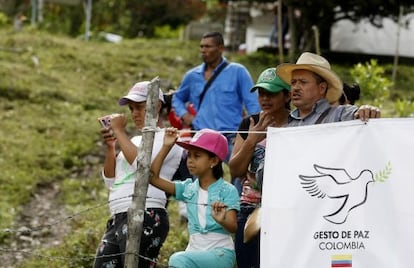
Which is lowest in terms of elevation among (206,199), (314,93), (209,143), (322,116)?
(206,199)

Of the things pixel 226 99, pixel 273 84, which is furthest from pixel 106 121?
pixel 226 99

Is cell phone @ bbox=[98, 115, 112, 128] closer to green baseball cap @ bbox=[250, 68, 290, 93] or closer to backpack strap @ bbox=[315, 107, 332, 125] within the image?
green baseball cap @ bbox=[250, 68, 290, 93]

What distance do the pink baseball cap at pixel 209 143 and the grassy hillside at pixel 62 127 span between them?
89cm

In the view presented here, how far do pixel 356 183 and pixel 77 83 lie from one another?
11806 mm

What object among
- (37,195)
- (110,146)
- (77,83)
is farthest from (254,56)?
(110,146)

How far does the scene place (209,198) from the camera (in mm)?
5816

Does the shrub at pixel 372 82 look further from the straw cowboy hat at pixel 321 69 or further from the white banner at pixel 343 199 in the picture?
the white banner at pixel 343 199

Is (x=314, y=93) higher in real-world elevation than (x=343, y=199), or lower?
higher

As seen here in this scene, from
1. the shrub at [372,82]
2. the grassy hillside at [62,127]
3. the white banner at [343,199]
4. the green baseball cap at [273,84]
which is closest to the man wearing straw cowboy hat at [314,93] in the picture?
the green baseball cap at [273,84]

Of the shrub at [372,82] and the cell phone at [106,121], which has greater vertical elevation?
the shrub at [372,82]

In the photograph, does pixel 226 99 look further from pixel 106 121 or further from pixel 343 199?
pixel 343 199

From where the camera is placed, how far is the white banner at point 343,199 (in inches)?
195

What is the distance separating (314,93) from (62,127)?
8.76 metres

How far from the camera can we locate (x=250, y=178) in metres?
6.08
